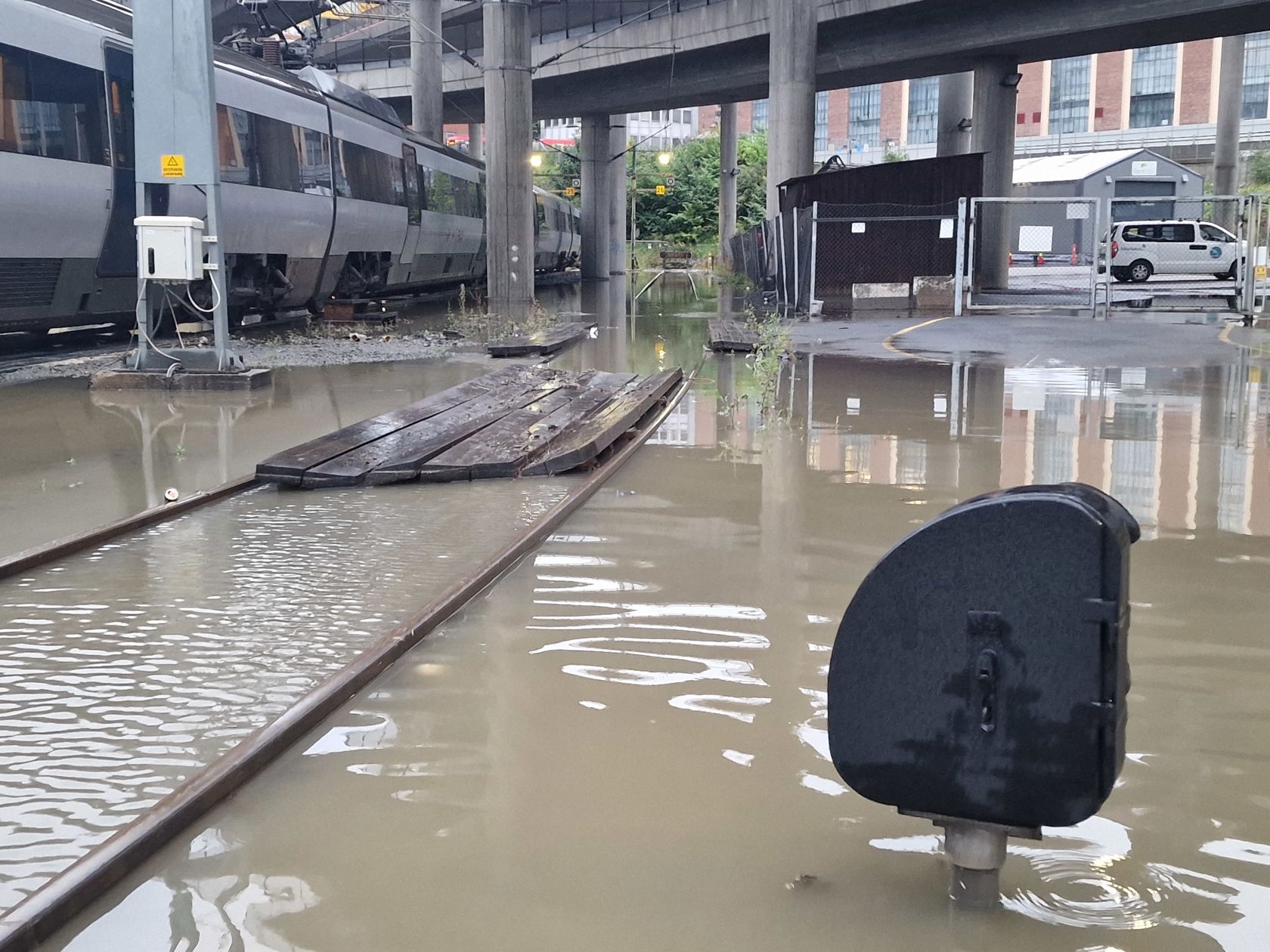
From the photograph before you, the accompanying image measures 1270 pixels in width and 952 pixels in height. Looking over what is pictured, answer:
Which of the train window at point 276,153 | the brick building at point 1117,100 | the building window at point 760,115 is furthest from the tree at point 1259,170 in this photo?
the train window at point 276,153

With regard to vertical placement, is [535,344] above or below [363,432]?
above

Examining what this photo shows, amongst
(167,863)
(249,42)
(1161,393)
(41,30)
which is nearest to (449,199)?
(249,42)

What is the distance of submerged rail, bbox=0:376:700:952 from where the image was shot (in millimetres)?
2828

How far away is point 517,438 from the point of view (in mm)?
9000

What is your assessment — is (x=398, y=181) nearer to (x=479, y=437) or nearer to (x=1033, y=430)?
(x=479, y=437)

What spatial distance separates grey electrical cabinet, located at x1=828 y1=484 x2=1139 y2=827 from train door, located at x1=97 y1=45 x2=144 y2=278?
12633 millimetres

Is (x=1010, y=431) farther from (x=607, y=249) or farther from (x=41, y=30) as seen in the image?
(x=607, y=249)

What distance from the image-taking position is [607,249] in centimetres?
5784

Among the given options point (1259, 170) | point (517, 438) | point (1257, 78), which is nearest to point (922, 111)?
point (1257, 78)

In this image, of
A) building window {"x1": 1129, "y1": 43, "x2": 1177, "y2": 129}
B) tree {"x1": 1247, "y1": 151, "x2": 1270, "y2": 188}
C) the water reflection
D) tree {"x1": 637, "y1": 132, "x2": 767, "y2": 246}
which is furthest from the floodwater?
building window {"x1": 1129, "y1": 43, "x2": 1177, "y2": 129}

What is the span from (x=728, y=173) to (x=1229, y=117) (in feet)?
77.2

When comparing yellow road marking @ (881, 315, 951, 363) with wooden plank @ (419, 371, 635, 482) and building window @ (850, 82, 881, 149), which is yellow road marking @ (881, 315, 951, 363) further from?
building window @ (850, 82, 881, 149)

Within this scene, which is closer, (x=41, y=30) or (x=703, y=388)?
(x=41, y=30)

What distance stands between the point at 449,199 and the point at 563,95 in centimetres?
1781
